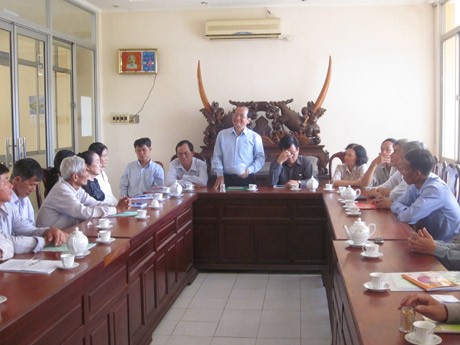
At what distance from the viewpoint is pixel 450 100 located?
6.45m

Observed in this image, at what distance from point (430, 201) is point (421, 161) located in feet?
0.80

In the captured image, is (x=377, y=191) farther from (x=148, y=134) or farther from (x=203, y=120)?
(x=148, y=134)

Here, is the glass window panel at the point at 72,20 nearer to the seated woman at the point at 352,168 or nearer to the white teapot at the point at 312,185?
the white teapot at the point at 312,185

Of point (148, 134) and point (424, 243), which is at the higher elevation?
point (148, 134)

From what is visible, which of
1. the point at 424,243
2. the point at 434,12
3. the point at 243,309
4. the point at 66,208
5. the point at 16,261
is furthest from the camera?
the point at 434,12

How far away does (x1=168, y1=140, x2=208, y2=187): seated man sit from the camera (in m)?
5.49

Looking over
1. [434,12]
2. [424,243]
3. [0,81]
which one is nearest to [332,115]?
[434,12]

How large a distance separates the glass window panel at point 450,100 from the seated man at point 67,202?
173 inches

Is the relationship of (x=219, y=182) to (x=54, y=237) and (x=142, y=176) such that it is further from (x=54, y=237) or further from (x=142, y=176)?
(x=54, y=237)

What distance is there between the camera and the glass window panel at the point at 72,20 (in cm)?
621

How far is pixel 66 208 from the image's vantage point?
3445mm

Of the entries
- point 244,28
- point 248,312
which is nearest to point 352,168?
point 248,312

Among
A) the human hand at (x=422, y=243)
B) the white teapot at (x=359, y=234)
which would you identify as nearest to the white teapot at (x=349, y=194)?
the white teapot at (x=359, y=234)

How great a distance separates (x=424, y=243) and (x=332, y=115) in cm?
454
